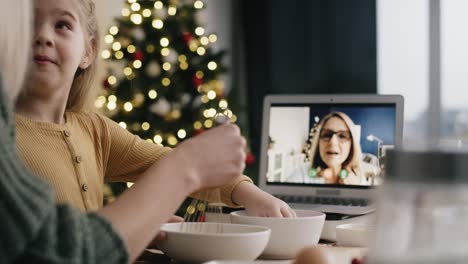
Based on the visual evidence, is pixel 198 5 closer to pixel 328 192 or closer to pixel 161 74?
pixel 161 74

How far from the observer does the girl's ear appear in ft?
5.05

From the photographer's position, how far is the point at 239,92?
4.89 metres

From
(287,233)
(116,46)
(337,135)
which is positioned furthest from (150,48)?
(287,233)

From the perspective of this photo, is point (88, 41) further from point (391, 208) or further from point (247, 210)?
point (391, 208)

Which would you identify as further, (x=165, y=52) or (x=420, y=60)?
(x=420, y=60)

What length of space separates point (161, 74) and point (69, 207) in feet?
9.82

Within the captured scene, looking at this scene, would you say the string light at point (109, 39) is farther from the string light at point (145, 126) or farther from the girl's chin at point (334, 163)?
the girl's chin at point (334, 163)

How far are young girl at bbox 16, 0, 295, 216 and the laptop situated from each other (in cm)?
45

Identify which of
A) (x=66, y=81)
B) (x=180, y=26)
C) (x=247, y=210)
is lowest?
(x=247, y=210)

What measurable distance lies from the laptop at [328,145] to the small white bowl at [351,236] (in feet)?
1.46

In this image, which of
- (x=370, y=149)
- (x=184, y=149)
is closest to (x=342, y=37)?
(x=370, y=149)

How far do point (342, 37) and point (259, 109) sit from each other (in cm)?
80

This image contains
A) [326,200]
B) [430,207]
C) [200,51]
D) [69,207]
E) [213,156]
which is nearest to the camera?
[430,207]

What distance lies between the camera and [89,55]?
61.1 inches
